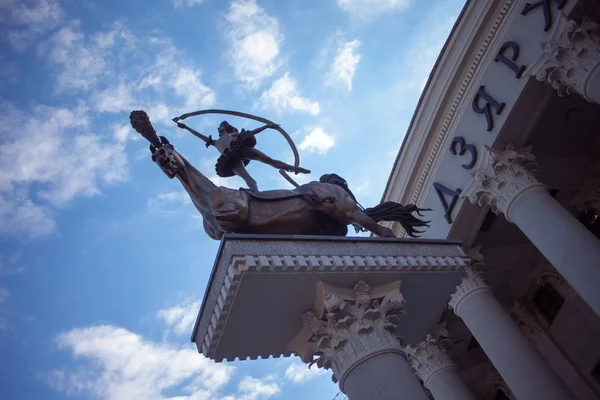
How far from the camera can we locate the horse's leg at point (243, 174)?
8.01 meters

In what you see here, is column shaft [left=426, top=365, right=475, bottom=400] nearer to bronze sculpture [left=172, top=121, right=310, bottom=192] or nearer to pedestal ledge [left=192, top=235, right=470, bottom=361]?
pedestal ledge [left=192, top=235, right=470, bottom=361]

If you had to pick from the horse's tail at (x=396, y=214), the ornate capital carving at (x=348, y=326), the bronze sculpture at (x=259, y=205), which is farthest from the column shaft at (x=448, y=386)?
the ornate capital carving at (x=348, y=326)

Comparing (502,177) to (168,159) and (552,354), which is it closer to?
(552,354)

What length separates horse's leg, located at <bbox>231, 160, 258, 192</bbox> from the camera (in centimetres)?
801

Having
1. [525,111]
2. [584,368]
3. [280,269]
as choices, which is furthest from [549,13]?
[584,368]

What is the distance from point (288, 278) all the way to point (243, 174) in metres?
2.96

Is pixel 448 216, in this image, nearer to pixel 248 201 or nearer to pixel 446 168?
pixel 446 168

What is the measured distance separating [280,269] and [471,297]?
877cm

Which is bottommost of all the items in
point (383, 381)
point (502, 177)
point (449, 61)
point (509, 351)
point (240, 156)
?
point (383, 381)

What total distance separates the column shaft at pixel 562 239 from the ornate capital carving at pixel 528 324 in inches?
298

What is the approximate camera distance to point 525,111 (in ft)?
42.7

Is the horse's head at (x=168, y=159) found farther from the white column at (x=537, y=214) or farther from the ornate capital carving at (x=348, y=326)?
the white column at (x=537, y=214)

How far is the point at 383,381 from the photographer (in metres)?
5.33

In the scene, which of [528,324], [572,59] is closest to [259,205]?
[572,59]
